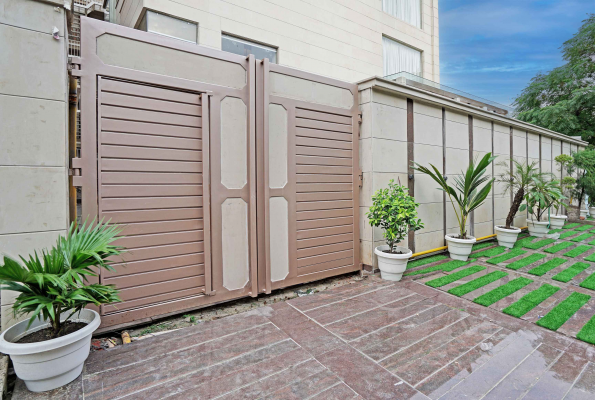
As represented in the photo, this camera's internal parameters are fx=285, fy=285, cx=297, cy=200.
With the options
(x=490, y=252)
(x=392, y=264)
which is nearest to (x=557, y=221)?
(x=490, y=252)

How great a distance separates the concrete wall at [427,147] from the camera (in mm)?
3844

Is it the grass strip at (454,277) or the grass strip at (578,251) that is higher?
the grass strip at (578,251)

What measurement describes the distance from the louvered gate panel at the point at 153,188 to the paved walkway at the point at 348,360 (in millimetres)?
480

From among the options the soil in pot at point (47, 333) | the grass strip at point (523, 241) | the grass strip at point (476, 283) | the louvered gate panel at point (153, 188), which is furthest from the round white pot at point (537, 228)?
the soil in pot at point (47, 333)

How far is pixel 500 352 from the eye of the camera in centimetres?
212

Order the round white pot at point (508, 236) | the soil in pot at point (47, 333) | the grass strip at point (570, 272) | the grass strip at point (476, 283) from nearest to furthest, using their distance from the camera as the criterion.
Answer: the soil in pot at point (47, 333), the grass strip at point (476, 283), the grass strip at point (570, 272), the round white pot at point (508, 236)

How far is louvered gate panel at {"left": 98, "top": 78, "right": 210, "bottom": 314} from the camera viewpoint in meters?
2.34

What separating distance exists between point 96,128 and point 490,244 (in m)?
6.48

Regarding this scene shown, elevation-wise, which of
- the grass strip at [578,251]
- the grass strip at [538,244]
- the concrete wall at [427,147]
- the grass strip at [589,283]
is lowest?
the grass strip at [589,283]

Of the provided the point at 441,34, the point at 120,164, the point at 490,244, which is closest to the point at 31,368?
the point at 120,164

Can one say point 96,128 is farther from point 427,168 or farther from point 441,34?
point 441,34

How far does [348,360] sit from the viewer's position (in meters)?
2.02

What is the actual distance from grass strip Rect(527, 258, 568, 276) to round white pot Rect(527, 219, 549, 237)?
190 centimetres

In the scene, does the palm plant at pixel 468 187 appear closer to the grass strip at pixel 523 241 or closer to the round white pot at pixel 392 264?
the round white pot at pixel 392 264
